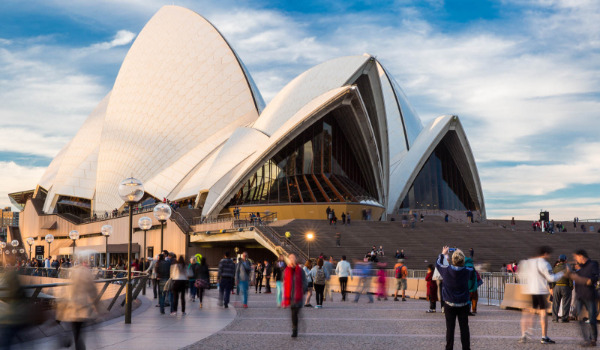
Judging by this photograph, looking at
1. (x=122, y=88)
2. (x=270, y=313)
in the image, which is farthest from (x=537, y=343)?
(x=122, y=88)

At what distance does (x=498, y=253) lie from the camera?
92.7 feet

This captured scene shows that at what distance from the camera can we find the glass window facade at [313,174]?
3972cm

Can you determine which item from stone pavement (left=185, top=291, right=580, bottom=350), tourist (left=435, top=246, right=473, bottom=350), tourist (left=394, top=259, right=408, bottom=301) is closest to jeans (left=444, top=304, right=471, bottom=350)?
tourist (left=435, top=246, right=473, bottom=350)

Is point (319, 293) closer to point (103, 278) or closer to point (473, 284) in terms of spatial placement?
point (473, 284)

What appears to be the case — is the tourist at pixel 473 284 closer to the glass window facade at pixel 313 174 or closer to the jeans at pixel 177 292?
the jeans at pixel 177 292

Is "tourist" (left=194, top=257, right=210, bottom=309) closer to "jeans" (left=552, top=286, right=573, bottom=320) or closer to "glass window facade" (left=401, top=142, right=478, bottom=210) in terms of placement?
"jeans" (left=552, top=286, right=573, bottom=320)

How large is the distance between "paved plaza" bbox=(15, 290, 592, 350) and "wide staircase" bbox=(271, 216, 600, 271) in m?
13.0

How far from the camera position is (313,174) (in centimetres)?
4184

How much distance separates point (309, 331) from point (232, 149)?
111ft

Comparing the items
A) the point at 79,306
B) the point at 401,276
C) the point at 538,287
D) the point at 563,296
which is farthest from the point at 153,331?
the point at 401,276

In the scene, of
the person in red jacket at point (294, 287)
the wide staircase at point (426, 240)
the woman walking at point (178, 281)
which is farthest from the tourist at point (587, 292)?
the wide staircase at point (426, 240)

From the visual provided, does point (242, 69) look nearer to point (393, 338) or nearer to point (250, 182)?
point (250, 182)

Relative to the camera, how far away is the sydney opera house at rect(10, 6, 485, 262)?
39875 millimetres

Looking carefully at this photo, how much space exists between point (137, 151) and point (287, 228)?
25027mm
